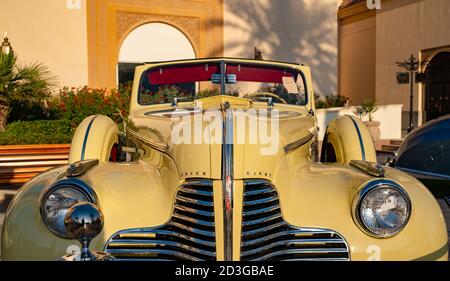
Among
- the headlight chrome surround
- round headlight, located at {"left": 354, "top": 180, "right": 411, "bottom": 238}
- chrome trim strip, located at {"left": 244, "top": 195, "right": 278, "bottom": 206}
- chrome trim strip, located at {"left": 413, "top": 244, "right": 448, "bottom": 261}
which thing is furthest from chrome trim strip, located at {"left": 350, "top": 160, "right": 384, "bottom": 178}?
the headlight chrome surround

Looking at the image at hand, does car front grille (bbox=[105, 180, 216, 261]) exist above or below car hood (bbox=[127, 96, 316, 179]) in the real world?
below

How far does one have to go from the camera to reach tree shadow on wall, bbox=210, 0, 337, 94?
57.8 feet

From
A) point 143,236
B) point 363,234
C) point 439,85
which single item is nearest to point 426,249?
point 363,234

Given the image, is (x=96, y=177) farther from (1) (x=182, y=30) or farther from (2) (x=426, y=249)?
(1) (x=182, y=30)

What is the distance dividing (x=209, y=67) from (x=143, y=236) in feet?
6.89

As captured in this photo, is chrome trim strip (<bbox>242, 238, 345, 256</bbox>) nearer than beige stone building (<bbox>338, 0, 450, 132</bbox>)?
Yes

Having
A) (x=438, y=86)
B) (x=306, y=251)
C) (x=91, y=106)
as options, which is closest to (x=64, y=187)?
(x=306, y=251)

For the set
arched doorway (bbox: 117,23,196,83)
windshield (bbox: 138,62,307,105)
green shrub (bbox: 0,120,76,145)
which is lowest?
green shrub (bbox: 0,120,76,145)

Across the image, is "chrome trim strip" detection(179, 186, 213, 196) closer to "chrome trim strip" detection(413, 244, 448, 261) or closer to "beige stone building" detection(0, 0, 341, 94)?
"chrome trim strip" detection(413, 244, 448, 261)

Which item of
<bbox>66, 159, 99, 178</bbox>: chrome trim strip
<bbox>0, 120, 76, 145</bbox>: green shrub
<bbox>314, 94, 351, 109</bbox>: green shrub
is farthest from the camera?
<bbox>314, 94, 351, 109</bbox>: green shrub

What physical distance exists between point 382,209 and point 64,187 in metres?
1.75

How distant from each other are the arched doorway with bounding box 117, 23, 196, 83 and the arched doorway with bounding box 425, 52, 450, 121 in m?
10.0

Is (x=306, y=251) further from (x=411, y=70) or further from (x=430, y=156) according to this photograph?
(x=411, y=70)

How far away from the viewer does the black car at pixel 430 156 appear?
4.33 m
